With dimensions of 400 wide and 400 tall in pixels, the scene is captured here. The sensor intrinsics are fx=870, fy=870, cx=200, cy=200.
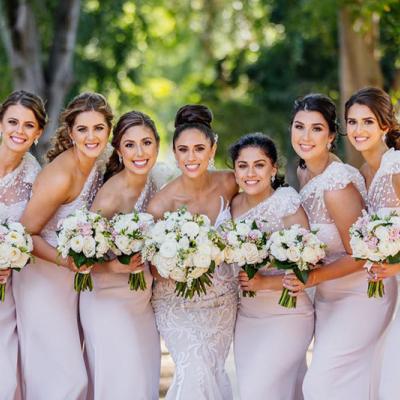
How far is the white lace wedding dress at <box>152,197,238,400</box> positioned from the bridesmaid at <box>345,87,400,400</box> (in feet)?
3.83

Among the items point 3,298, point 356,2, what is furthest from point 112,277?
point 356,2

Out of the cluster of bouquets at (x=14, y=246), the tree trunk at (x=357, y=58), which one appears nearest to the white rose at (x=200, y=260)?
the cluster of bouquets at (x=14, y=246)

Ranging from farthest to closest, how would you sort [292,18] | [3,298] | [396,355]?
1. [292,18]
2. [3,298]
3. [396,355]

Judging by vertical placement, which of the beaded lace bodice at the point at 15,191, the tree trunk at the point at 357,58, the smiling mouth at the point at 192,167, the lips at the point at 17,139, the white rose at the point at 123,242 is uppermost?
the tree trunk at the point at 357,58

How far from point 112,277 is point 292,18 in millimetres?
11176

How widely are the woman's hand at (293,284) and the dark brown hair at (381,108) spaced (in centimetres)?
124

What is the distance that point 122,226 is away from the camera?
624 centimetres

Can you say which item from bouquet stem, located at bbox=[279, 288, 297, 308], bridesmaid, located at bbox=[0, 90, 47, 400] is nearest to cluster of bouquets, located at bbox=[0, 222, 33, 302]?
bridesmaid, located at bbox=[0, 90, 47, 400]

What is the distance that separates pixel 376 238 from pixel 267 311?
3.85 feet

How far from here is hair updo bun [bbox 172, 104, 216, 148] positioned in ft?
22.6

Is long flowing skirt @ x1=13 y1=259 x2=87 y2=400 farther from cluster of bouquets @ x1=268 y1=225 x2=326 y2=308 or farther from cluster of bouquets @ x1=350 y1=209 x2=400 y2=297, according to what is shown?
cluster of bouquets @ x1=350 y1=209 x2=400 y2=297

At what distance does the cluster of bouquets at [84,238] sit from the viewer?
617 centimetres

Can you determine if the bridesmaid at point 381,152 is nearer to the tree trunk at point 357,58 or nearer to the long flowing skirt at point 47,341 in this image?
the long flowing skirt at point 47,341

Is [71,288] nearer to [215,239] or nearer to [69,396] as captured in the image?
[69,396]
